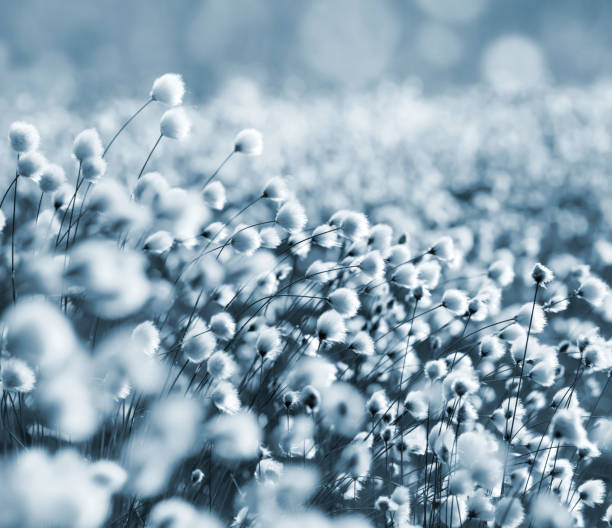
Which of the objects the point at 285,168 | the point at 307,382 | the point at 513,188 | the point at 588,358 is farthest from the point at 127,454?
the point at 513,188

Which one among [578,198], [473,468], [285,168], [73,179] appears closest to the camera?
[473,468]

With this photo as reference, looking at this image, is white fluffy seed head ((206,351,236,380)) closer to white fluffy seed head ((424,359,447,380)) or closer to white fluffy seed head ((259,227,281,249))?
white fluffy seed head ((259,227,281,249))

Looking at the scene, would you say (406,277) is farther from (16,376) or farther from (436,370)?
(16,376)

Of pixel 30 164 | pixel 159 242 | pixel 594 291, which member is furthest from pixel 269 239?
pixel 594 291

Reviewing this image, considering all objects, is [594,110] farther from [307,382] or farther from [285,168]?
[307,382]

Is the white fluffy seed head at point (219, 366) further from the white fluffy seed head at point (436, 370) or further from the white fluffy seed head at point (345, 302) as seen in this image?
the white fluffy seed head at point (436, 370)

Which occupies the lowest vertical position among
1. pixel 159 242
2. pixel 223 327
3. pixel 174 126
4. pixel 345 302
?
pixel 223 327

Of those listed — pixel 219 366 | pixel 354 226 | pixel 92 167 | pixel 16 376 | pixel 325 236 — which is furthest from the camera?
pixel 325 236
